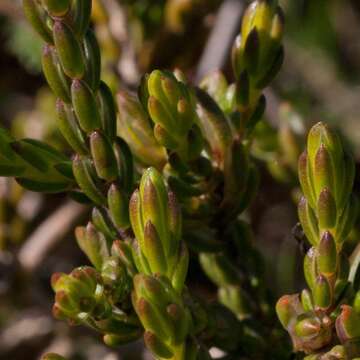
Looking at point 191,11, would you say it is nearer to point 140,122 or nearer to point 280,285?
point 280,285

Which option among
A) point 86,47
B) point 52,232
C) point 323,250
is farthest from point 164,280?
point 52,232

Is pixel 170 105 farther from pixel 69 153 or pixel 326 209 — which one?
pixel 69 153

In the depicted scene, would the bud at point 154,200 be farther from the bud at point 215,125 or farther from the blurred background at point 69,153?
the blurred background at point 69,153

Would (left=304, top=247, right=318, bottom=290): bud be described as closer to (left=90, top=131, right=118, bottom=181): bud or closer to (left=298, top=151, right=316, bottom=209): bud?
(left=298, top=151, right=316, bottom=209): bud

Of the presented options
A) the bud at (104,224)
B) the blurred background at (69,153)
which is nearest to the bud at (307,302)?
the bud at (104,224)

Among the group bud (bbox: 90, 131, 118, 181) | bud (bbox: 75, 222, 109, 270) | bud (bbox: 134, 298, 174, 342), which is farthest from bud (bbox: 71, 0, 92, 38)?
bud (bbox: 134, 298, 174, 342)

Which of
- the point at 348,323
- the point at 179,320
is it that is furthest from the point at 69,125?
the point at 348,323
